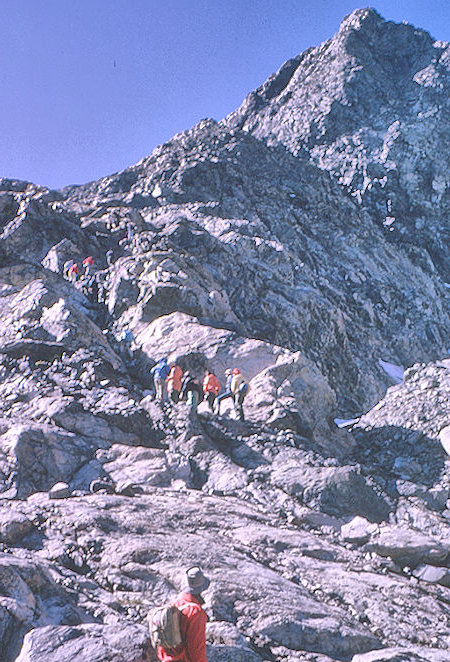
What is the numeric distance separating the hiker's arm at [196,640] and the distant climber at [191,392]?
9.51 meters

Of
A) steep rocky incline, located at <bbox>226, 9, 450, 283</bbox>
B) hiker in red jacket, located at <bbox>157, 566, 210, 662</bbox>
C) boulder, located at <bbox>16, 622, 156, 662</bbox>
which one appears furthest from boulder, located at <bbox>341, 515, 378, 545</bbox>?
steep rocky incline, located at <bbox>226, 9, 450, 283</bbox>

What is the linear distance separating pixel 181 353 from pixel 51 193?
23614 mm

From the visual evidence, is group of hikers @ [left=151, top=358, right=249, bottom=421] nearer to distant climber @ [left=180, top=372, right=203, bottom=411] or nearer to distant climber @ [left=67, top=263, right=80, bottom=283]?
distant climber @ [left=180, top=372, right=203, bottom=411]

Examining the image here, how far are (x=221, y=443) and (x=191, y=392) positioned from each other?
1.70 metres

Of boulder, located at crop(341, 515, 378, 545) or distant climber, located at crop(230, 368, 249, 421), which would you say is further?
distant climber, located at crop(230, 368, 249, 421)

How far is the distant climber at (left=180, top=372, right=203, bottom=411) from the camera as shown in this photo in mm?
14469

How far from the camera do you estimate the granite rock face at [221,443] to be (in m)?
6.45

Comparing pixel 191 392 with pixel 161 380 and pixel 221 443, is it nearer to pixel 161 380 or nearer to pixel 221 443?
pixel 161 380

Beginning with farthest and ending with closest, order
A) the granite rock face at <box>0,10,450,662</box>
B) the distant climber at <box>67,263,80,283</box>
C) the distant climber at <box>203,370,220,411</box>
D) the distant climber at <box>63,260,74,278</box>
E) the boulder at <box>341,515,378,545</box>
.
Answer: the distant climber at <box>63,260,74,278</box> < the distant climber at <box>67,263,80,283</box> < the distant climber at <box>203,370,220,411</box> < the boulder at <box>341,515,378,545</box> < the granite rock face at <box>0,10,450,662</box>

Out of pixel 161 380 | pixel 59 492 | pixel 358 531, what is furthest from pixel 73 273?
pixel 358 531

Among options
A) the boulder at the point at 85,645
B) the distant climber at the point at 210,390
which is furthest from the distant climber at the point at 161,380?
the boulder at the point at 85,645

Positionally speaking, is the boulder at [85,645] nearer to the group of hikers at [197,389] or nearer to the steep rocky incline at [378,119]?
the group of hikers at [197,389]

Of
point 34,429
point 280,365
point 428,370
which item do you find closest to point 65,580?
point 34,429

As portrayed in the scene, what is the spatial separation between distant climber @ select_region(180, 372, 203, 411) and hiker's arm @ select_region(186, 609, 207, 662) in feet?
31.2
